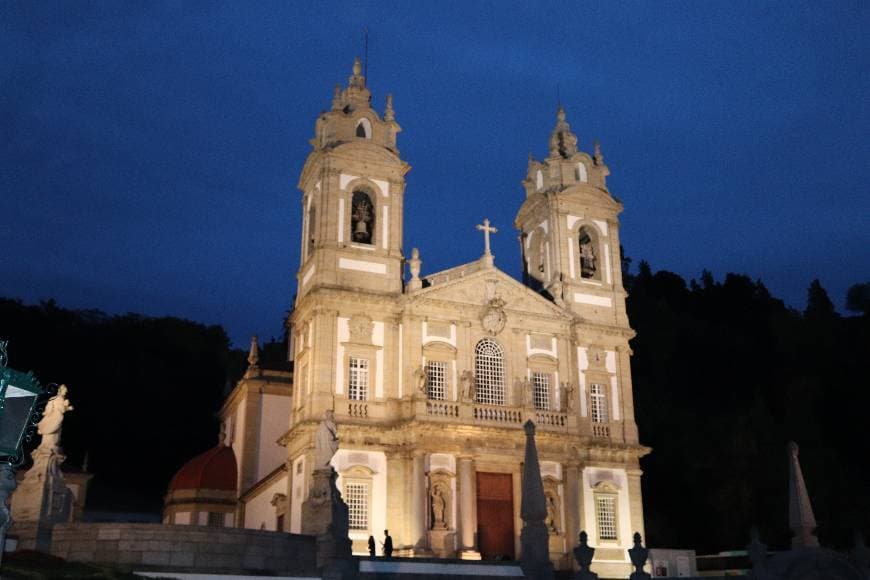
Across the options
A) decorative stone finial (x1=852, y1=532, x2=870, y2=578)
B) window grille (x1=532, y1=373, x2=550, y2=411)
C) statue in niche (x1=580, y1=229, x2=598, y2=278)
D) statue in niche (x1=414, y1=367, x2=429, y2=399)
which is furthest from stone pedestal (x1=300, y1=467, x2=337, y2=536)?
statue in niche (x1=580, y1=229, x2=598, y2=278)

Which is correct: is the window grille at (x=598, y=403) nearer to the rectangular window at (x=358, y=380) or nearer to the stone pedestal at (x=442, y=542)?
the stone pedestal at (x=442, y=542)

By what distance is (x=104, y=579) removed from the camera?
14.9m

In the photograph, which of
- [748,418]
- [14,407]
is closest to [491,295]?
[748,418]

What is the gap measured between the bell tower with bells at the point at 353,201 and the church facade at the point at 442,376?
0.06m

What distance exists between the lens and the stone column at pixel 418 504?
2975 cm

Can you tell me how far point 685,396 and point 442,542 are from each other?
29.6 meters

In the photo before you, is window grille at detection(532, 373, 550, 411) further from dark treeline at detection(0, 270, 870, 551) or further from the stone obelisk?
dark treeline at detection(0, 270, 870, 551)

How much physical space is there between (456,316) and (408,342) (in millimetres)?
2238

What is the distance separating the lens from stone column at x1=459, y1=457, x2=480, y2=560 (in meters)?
30.1

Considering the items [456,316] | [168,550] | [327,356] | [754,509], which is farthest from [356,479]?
[754,509]

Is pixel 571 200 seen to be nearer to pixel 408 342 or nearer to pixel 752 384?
pixel 408 342

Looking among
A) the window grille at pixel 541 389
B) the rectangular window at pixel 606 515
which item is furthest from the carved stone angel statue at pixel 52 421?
the rectangular window at pixel 606 515

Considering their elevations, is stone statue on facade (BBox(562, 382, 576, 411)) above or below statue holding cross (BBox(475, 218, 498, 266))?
below

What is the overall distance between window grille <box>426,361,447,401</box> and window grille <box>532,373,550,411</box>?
354cm
